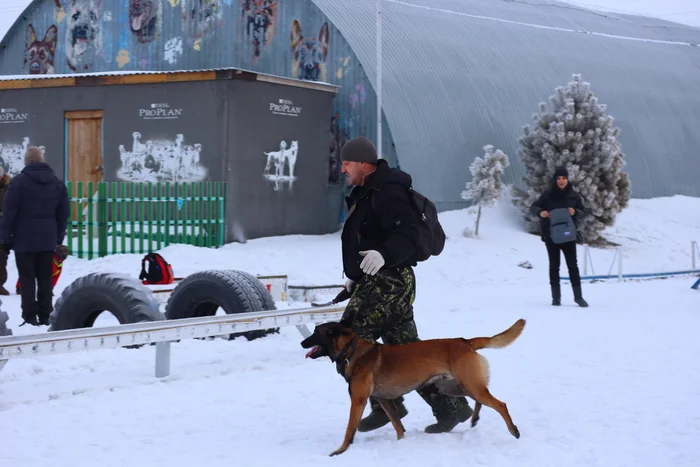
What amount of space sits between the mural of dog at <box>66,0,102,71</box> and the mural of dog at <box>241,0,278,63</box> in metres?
5.64

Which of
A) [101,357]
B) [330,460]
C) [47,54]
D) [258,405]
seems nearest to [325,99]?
[47,54]

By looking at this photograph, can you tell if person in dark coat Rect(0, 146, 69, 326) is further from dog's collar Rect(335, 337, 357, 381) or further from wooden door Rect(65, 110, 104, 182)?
wooden door Rect(65, 110, 104, 182)

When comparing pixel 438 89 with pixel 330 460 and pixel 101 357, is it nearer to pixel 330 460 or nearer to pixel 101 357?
pixel 101 357

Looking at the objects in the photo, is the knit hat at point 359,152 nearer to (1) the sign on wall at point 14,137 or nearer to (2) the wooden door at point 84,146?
(2) the wooden door at point 84,146

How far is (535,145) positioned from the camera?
2567 cm

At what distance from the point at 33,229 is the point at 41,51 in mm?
21684

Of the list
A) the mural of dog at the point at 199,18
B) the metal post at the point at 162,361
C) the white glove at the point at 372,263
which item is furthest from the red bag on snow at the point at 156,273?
the mural of dog at the point at 199,18

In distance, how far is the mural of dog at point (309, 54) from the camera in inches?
1016

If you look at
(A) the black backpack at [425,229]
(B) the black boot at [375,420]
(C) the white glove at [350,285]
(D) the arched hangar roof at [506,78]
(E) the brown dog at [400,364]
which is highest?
(D) the arched hangar roof at [506,78]

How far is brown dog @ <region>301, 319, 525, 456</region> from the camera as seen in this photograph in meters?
5.73

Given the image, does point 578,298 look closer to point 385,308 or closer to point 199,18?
point 385,308

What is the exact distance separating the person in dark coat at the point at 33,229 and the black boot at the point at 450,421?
21.8 ft

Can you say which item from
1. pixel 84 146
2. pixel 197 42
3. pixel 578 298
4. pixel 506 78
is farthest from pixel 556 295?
pixel 197 42

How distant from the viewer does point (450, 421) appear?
6.08m
